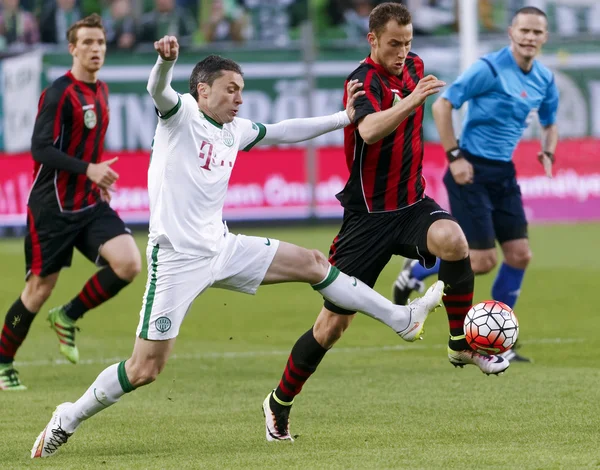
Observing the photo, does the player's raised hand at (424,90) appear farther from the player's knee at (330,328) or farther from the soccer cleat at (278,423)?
the soccer cleat at (278,423)

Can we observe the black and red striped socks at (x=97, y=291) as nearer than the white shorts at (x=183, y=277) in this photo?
No

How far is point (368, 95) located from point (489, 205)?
102 inches

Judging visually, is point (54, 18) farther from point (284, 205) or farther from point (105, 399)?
point (105, 399)

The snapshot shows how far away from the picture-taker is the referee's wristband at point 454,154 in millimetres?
8570

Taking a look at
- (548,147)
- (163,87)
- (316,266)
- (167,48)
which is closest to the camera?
(167,48)

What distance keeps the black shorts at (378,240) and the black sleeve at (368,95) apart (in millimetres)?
610

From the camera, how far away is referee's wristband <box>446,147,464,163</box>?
337 inches

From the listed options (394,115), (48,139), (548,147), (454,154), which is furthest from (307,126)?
(548,147)

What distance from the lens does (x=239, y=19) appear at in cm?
2325

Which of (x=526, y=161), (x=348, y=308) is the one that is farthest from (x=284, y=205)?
(x=348, y=308)

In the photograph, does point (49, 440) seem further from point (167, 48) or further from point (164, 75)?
point (167, 48)

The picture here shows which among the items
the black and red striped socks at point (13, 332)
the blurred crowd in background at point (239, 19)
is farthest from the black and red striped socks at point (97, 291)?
the blurred crowd in background at point (239, 19)

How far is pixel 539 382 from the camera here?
316 inches

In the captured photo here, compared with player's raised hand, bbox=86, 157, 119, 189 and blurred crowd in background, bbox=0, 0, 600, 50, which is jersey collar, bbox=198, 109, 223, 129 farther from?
blurred crowd in background, bbox=0, 0, 600, 50
